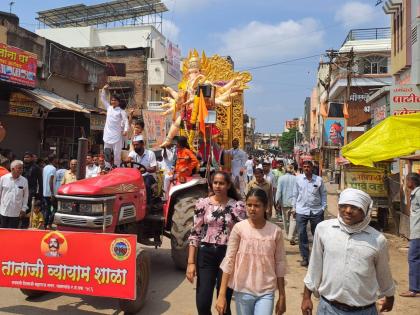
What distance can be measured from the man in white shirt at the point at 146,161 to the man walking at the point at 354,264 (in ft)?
11.5

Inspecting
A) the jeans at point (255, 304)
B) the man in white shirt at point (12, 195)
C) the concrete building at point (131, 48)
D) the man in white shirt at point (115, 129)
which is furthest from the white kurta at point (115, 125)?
the concrete building at point (131, 48)

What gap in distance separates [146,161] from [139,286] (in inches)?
77.7

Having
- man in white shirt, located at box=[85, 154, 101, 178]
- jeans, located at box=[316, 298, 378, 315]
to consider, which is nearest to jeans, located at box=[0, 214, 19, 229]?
man in white shirt, located at box=[85, 154, 101, 178]

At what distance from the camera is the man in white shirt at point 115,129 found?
6656 millimetres

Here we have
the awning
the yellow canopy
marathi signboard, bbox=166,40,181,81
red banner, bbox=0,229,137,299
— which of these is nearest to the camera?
red banner, bbox=0,229,137,299

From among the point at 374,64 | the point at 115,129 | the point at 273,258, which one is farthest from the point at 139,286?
the point at 374,64

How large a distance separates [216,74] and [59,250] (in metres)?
5.58

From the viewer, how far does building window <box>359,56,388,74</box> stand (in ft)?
105

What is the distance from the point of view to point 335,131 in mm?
27984

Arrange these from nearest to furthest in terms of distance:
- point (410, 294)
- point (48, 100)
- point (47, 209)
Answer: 1. point (410, 294)
2. point (47, 209)
3. point (48, 100)

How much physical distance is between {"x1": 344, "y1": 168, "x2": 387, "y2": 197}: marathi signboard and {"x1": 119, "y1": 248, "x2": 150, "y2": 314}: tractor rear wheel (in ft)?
23.2

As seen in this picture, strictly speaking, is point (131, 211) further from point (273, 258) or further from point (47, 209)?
point (47, 209)

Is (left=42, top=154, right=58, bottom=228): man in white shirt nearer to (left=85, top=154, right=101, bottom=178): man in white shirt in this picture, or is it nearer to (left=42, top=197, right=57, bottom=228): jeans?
(left=42, top=197, right=57, bottom=228): jeans

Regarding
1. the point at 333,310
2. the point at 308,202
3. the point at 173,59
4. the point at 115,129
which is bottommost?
the point at 333,310
